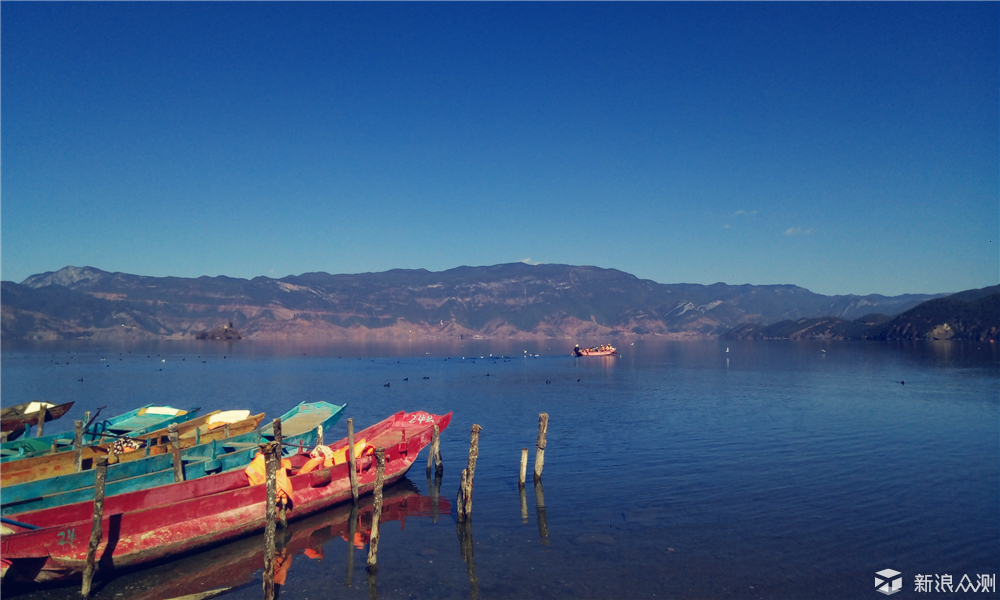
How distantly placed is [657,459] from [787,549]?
38.5ft

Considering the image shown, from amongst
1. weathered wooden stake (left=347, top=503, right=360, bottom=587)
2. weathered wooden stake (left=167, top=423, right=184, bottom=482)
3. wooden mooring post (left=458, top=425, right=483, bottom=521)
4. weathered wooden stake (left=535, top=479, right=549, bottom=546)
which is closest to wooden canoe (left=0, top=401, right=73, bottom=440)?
weathered wooden stake (left=167, top=423, right=184, bottom=482)

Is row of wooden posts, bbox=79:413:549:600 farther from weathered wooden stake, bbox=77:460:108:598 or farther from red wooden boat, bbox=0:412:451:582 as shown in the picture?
red wooden boat, bbox=0:412:451:582

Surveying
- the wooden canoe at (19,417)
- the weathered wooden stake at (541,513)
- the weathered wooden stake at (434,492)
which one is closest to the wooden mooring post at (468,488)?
the weathered wooden stake at (434,492)

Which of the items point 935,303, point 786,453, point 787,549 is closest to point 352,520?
point 787,549

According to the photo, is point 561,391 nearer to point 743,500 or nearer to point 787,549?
point 743,500

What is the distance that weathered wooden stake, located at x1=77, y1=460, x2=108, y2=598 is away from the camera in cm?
1516

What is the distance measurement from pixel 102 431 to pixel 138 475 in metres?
9.30

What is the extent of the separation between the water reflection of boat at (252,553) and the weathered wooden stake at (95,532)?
1055 millimetres

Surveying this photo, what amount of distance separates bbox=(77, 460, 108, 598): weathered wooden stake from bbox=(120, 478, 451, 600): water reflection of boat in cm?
105

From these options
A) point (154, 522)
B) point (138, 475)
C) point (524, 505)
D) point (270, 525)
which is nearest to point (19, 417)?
point (138, 475)

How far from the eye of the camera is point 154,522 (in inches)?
664

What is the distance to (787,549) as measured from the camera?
17953 mm

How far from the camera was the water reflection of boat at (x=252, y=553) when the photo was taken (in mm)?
16156

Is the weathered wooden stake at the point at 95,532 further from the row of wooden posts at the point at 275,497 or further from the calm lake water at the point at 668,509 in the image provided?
the calm lake water at the point at 668,509
